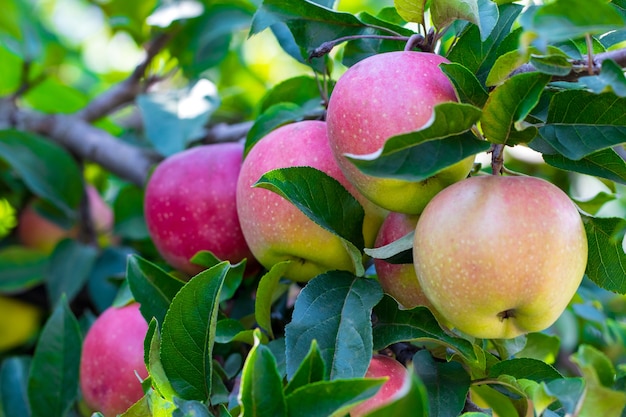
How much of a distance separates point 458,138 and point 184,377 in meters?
0.33

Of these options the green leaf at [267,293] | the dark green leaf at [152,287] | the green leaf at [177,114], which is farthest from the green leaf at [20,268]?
the green leaf at [267,293]

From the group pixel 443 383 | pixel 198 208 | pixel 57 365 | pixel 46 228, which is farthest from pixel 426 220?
pixel 46 228

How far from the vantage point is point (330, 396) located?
0.51 m

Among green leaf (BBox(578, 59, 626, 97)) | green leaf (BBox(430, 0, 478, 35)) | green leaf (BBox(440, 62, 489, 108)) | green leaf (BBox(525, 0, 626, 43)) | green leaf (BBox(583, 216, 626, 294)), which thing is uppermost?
green leaf (BBox(525, 0, 626, 43))

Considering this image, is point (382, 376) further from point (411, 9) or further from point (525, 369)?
point (411, 9)

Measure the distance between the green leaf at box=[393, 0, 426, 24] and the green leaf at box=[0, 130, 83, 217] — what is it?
0.82m

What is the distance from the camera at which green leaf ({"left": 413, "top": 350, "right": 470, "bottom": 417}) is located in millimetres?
631

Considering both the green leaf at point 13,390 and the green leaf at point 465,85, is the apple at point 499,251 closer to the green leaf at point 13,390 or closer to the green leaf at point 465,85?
the green leaf at point 465,85

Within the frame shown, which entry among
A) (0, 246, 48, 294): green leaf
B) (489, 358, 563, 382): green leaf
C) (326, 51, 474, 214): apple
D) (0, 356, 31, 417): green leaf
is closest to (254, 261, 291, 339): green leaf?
(326, 51, 474, 214): apple

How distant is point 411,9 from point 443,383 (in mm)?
365

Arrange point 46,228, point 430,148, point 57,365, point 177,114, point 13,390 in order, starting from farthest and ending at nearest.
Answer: point 46,228 < point 177,114 < point 13,390 < point 57,365 < point 430,148

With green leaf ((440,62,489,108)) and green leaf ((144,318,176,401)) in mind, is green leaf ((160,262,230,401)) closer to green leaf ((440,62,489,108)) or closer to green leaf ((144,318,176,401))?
green leaf ((144,318,176,401))

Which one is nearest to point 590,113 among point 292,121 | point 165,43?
point 292,121

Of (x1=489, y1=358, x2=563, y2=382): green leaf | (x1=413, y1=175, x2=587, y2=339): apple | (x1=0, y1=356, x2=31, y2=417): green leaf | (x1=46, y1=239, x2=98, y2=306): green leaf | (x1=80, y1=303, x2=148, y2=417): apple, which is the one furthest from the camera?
(x1=46, y1=239, x2=98, y2=306): green leaf
